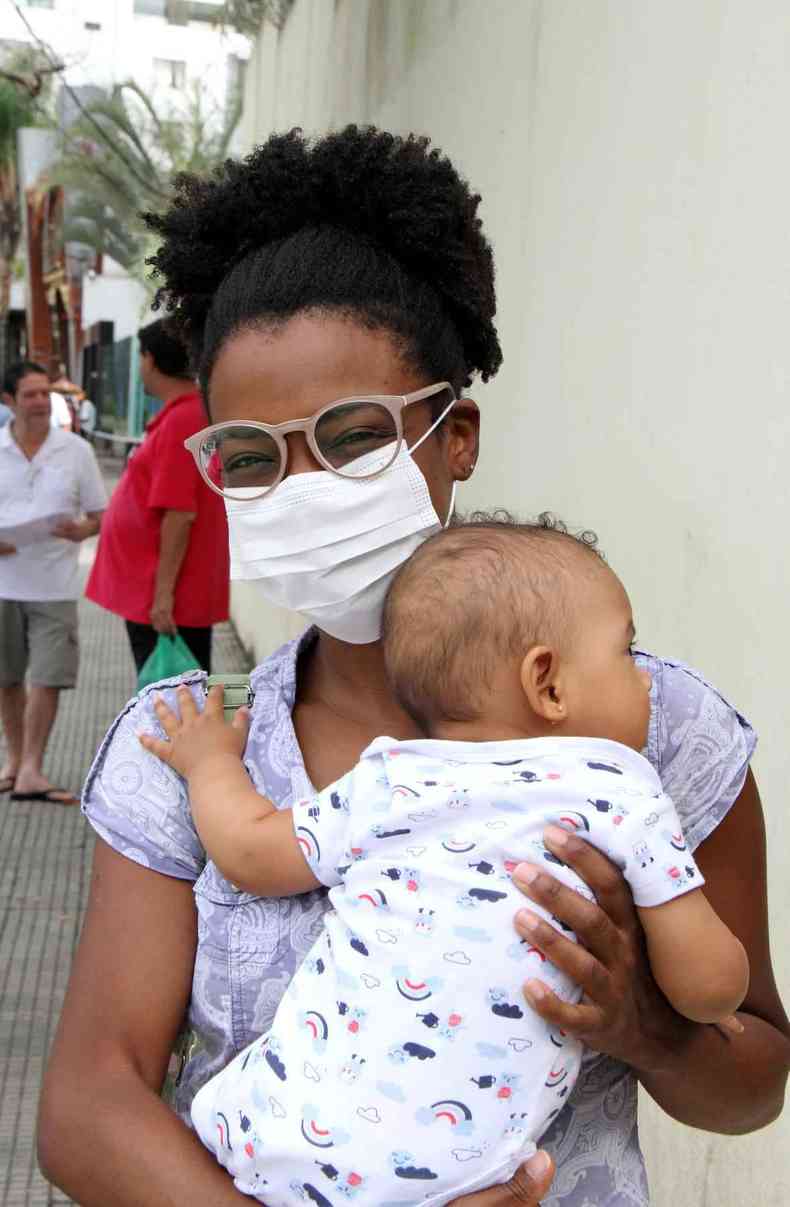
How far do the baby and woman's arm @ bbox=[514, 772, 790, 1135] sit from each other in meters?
0.03

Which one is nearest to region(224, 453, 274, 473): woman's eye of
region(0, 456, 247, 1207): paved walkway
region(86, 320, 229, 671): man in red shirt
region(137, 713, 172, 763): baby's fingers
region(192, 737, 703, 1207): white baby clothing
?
region(137, 713, 172, 763): baby's fingers

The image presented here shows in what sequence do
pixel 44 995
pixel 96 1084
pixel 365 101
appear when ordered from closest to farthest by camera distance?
pixel 96 1084 < pixel 44 995 < pixel 365 101

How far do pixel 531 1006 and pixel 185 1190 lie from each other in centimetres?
43

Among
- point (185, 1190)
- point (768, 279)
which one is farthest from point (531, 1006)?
point (768, 279)

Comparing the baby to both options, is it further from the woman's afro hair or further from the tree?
the tree

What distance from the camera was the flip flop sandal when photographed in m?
7.54

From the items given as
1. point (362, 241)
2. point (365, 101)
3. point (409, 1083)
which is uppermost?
point (365, 101)

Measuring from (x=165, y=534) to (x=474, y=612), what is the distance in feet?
16.2

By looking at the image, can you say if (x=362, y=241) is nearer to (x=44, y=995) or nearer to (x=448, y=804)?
(x=448, y=804)

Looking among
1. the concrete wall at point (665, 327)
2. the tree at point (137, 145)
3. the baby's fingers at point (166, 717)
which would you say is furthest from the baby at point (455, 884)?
the tree at point (137, 145)

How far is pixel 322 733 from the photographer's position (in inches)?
77.7

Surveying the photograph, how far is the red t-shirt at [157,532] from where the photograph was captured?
651 centimetres

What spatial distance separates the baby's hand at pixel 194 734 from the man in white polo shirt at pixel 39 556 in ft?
18.5

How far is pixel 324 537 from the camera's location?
1965 mm
